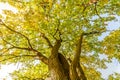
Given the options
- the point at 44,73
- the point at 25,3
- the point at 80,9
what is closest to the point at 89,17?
the point at 80,9

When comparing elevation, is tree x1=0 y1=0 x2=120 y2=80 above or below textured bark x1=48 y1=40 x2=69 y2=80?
above

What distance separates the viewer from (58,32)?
13.5m

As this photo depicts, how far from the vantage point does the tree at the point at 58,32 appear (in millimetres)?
12102

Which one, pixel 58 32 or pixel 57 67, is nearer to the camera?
pixel 57 67

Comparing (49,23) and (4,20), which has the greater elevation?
(4,20)

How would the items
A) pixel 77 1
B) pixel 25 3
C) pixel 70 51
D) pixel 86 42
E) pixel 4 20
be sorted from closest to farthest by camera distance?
pixel 77 1, pixel 25 3, pixel 4 20, pixel 86 42, pixel 70 51

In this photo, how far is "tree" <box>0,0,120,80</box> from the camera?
12.1 meters

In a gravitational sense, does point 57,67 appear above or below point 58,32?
below

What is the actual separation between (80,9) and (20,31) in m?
3.78

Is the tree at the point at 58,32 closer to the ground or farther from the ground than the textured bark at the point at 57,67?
farther from the ground

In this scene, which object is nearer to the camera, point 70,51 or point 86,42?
point 86,42

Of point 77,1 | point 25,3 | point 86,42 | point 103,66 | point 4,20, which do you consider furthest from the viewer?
point 103,66

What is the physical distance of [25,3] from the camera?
42.3ft

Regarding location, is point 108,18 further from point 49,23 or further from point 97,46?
point 49,23
